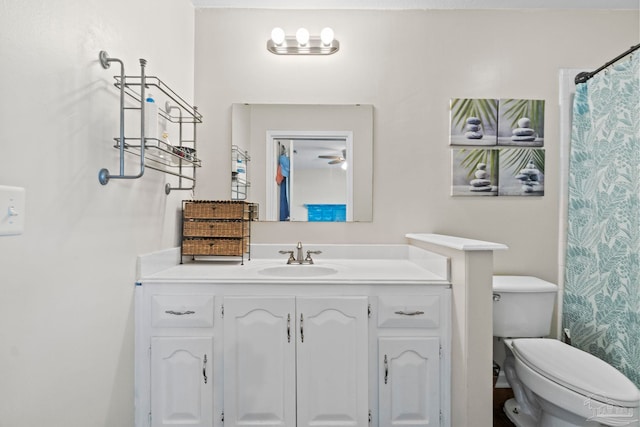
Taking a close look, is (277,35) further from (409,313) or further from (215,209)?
(409,313)

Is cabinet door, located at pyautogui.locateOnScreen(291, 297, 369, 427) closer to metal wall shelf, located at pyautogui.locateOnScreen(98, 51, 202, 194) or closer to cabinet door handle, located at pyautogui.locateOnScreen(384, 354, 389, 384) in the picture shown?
cabinet door handle, located at pyautogui.locateOnScreen(384, 354, 389, 384)

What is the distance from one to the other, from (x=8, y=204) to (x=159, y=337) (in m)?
0.89

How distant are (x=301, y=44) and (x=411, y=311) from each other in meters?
1.60

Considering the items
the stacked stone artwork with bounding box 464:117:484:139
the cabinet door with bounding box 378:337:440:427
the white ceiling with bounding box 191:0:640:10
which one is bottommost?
the cabinet door with bounding box 378:337:440:427

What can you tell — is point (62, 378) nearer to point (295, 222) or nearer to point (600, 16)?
point (295, 222)

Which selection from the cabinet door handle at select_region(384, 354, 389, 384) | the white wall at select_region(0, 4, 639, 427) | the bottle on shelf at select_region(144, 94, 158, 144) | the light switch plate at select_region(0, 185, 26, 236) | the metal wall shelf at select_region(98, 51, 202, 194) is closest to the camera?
the light switch plate at select_region(0, 185, 26, 236)

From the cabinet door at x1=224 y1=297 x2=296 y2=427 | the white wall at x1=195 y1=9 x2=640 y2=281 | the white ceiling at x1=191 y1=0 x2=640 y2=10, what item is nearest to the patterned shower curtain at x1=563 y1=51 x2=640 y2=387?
the white wall at x1=195 y1=9 x2=640 y2=281

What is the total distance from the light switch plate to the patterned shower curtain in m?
2.28

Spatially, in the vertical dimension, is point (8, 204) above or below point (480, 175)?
below

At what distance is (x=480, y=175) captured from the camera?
81.3 inches

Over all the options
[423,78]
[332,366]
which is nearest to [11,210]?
[332,366]

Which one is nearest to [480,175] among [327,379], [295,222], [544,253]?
[544,253]

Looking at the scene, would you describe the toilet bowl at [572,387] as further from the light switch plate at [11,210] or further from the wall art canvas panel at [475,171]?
the light switch plate at [11,210]

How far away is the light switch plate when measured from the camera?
0.74 metres
